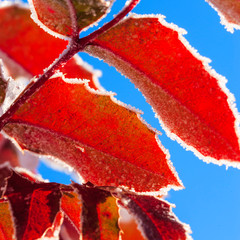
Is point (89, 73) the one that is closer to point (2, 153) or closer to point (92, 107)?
point (92, 107)

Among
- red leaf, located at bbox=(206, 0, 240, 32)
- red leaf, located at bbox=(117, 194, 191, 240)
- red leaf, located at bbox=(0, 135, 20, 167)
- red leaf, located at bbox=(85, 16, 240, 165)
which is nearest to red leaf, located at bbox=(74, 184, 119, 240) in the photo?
red leaf, located at bbox=(117, 194, 191, 240)

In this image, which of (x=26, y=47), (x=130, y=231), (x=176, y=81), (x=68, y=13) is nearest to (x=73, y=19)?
(x=68, y=13)

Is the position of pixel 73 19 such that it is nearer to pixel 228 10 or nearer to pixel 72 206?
pixel 228 10

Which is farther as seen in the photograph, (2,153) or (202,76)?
(2,153)

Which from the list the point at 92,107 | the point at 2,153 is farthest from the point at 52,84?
the point at 2,153

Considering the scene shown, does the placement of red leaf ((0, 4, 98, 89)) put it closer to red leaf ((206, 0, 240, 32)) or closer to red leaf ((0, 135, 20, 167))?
red leaf ((0, 135, 20, 167))

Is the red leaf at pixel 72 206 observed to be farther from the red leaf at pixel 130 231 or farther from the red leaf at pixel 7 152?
the red leaf at pixel 7 152
